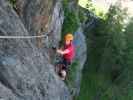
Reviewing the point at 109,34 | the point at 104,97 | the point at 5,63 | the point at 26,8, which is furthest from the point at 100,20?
the point at 5,63

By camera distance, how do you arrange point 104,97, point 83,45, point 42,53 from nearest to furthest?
point 42,53, point 83,45, point 104,97

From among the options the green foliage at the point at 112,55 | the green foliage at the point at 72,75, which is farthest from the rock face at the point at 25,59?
the green foliage at the point at 112,55

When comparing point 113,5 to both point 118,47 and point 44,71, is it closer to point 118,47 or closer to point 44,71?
point 118,47

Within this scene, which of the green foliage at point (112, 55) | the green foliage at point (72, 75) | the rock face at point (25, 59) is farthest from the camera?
the green foliage at point (112, 55)

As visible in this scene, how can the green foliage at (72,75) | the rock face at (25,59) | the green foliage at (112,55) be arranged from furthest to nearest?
the green foliage at (112,55) < the green foliage at (72,75) < the rock face at (25,59)

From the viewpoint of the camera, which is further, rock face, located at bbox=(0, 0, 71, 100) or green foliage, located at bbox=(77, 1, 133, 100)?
green foliage, located at bbox=(77, 1, 133, 100)

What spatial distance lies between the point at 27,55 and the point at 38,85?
2.61ft

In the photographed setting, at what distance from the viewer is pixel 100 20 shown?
979 inches

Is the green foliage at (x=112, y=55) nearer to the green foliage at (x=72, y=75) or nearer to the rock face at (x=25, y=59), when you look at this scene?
the green foliage at (x=72, y=75)

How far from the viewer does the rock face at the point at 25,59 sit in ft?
33.2

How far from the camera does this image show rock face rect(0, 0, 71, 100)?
399 inches

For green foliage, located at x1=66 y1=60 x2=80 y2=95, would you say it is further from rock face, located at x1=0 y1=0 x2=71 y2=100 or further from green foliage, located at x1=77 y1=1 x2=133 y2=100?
green foliage, located at x1=77 y1=1 x2=133 y2=100

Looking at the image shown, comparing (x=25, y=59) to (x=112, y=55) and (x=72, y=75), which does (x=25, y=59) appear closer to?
(x=72, y=75)

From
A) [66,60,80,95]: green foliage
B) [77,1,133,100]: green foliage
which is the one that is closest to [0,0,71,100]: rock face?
[66,60,80,95]: green foliage
